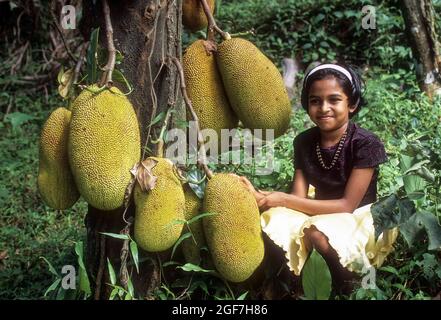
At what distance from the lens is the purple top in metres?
1.85

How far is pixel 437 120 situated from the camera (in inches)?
116

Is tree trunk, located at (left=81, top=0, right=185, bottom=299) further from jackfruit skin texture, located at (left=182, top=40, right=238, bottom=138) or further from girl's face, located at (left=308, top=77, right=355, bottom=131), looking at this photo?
girl's face, located at (left=308, top=77, right=355, bottom=131)

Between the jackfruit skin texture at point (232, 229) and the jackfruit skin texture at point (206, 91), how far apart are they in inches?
8.4

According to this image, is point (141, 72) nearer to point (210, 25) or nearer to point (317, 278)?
point (210, 25)

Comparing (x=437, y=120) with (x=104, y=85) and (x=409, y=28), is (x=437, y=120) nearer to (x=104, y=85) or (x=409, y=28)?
(x=409, y=28)

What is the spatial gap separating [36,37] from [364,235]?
3.78m

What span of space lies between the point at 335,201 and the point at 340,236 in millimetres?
177

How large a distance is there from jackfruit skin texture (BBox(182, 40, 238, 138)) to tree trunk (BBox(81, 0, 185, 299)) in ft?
0.16

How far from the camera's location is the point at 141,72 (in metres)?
1.77

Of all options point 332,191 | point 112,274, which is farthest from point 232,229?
point 332,191

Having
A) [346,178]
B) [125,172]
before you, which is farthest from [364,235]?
[125,172]

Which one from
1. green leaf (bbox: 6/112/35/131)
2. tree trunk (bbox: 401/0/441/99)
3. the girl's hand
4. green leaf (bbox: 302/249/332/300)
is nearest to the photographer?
green leaf (bbox: 302/249/332/300)

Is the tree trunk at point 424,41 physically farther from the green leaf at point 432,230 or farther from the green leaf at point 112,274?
the green leaf at point 112,274

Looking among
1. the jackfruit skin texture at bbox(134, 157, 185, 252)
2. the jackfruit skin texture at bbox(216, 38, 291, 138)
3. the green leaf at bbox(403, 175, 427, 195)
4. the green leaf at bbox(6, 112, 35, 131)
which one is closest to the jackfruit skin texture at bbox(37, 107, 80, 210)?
the jackfruit skin texture at bbox(134, 157, 185, 252)
